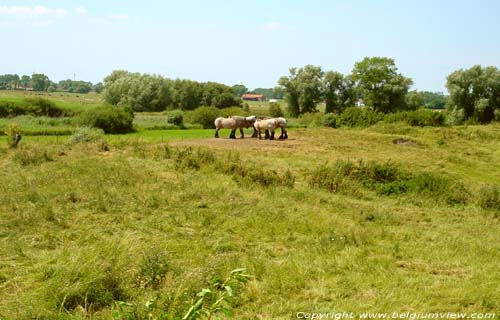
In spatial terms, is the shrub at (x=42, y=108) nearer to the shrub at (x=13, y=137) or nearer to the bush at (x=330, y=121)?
the bush at (x=330, y=121)

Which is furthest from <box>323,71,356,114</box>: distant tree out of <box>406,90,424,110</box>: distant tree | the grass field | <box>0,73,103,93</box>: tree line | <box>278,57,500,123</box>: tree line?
<box>0,73,103,93</box>: tree line

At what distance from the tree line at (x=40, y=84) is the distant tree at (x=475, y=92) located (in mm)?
86971

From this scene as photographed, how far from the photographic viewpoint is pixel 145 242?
21.3ft

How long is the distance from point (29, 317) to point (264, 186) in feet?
24.0

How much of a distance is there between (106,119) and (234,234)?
22387 mm

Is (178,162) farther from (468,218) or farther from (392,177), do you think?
(468,218)

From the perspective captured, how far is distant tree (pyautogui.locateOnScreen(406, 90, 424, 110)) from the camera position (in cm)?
5359

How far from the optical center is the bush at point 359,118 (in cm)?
3228

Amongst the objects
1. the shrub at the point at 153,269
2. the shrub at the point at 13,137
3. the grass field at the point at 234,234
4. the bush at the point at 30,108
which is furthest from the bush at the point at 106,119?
the shrub at the point at 153,269

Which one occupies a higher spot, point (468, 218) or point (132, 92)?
point (132, 92)

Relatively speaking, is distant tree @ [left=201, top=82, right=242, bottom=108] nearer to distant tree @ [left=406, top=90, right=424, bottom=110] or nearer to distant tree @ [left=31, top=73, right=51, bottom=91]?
distant tree @ [left=406, top=90, right=424, bottom=110]

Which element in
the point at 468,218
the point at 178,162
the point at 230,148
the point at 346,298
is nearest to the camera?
the point at 346,298

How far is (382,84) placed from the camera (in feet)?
172

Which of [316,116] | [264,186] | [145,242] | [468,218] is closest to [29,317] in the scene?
[145,242]
